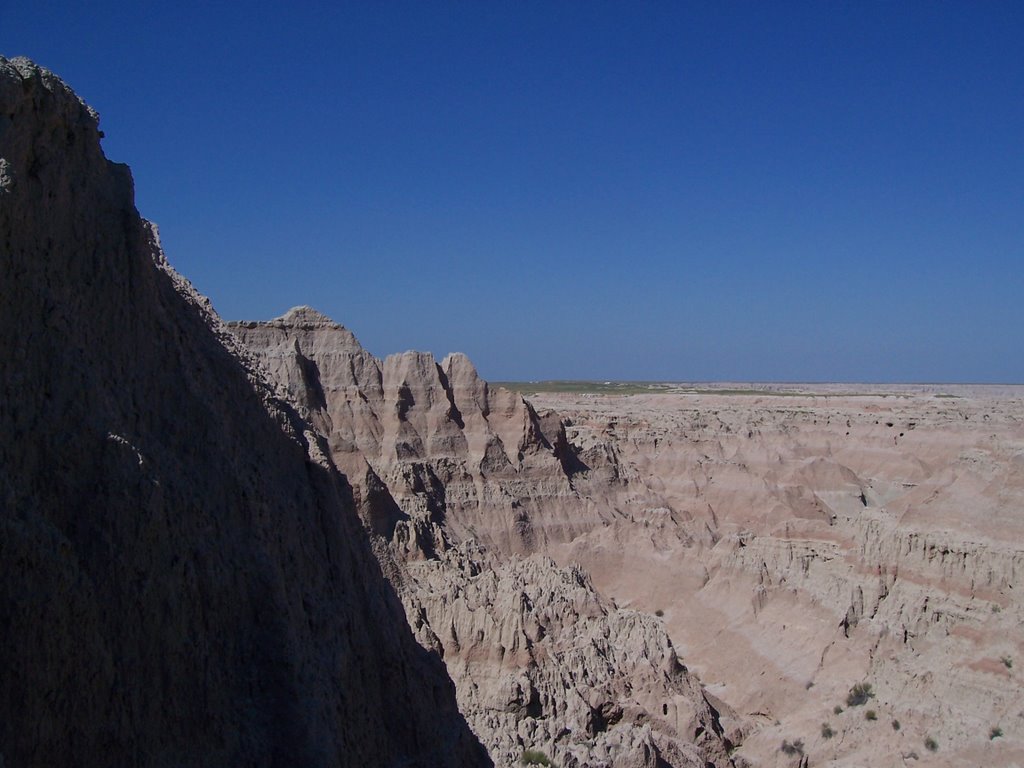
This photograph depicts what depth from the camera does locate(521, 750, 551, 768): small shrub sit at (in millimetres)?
16906

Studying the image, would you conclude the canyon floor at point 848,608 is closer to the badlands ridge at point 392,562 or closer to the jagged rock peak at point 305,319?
the badlands ridge at point 392,562

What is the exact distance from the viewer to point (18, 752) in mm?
6113

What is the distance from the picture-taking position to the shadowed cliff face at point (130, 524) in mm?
6531

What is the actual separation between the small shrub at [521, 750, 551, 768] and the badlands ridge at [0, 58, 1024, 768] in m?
0.09

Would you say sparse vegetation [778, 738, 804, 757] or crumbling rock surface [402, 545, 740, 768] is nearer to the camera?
crumbling rock surface [402, 545, 740, 768]

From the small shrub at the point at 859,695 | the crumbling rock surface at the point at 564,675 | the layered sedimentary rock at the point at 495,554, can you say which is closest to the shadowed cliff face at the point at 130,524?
the layered sedimentary rock at the point at 495,554

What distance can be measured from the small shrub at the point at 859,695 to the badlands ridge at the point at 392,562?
0.19 meters

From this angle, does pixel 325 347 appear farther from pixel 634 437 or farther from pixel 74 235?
pixel 74 235

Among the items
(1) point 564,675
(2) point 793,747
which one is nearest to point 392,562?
(1) point 564,675

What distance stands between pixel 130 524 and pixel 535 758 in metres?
12.0

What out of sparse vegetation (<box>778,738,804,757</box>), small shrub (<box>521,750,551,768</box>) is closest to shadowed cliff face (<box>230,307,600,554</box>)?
sparse vegetation (<box>778,738,804,757</box>)

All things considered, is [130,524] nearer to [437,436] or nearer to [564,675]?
[564,675]

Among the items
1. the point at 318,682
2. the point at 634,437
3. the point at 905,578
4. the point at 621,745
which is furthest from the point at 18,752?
the point at 634,437

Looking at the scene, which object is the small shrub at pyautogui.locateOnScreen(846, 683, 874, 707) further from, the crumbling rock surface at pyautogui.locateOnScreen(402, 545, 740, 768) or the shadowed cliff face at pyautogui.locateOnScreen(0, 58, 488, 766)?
the shadowed cliff face at pyautogui.locateOnScreen(0, 58, 488, 766)
